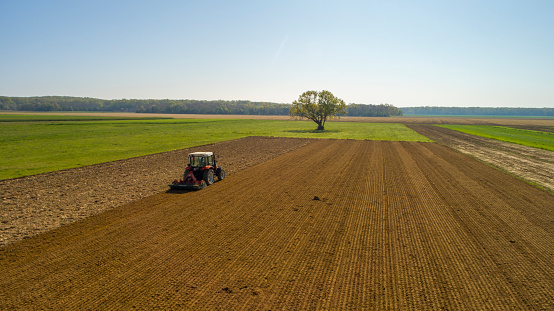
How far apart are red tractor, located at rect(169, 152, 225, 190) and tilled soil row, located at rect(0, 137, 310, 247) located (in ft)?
4.52

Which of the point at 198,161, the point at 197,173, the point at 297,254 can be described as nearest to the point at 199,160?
the point at 198,161

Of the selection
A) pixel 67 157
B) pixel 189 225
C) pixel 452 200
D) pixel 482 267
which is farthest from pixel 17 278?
pixel 67 157

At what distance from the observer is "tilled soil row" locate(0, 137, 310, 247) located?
481 inches

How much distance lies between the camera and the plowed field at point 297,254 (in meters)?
7.14

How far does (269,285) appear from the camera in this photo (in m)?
7.65

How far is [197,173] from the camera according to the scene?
59.0ft

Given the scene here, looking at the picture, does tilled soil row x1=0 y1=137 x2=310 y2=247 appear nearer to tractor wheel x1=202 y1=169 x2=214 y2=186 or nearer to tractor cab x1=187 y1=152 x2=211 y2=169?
tractor cab x1=187 y1=152 x2=211 y2=169

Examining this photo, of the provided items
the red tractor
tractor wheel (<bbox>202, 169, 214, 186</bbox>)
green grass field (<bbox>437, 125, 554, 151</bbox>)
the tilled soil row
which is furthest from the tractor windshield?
green grass field (<bbox>437, 125, 554, 151</bbox>)

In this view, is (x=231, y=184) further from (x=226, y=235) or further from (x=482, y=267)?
(x=482, y=267)

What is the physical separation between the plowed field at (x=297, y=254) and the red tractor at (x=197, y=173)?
964 millimetres

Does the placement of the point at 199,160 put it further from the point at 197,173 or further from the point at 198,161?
the point at 197,173

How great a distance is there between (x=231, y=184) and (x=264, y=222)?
691 cm

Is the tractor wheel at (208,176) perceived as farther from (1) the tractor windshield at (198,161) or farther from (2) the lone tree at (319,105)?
(2) the lone tree at (319,105)

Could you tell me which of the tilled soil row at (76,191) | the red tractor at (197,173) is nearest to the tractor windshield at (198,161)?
the red tractor at (197,173)
